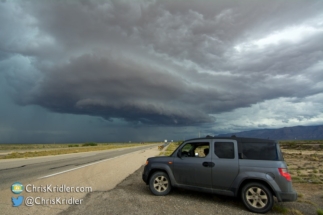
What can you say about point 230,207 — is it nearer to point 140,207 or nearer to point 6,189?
point 140,207

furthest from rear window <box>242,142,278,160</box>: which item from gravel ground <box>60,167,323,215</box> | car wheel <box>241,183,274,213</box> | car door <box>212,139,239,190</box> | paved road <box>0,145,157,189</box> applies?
paved road <box>0,145,157,189</box>

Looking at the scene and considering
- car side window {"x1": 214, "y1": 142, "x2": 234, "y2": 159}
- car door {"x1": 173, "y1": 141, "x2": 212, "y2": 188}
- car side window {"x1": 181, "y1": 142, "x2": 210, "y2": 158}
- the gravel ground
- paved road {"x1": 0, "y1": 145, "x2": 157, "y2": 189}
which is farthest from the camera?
paved road {"x1": 0, "y1": 145, "x2": 157, "y2": 189}

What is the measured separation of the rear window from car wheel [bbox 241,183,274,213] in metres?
0.75

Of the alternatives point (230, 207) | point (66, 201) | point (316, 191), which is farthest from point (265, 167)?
point (66, 201)

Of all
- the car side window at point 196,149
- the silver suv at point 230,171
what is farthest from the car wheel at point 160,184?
the car side window at point 196,149

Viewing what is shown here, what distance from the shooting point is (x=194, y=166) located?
7.25m

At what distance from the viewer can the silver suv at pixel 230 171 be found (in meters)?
6.21

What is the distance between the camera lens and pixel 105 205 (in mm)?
6590

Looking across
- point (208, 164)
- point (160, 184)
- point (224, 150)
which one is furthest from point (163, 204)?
point (224, 150)

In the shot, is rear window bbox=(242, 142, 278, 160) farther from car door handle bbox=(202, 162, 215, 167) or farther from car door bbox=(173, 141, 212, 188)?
car door bbox=(173, 141, 212, 188)

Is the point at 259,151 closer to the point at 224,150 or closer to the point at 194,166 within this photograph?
the point at 224,150

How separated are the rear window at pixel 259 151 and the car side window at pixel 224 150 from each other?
0.34 metres

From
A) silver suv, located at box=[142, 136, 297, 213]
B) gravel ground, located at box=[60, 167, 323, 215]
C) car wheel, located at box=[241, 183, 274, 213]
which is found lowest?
gravel ground, located at box=[60, 167, 323, 215]

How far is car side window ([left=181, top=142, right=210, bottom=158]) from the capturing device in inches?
293
